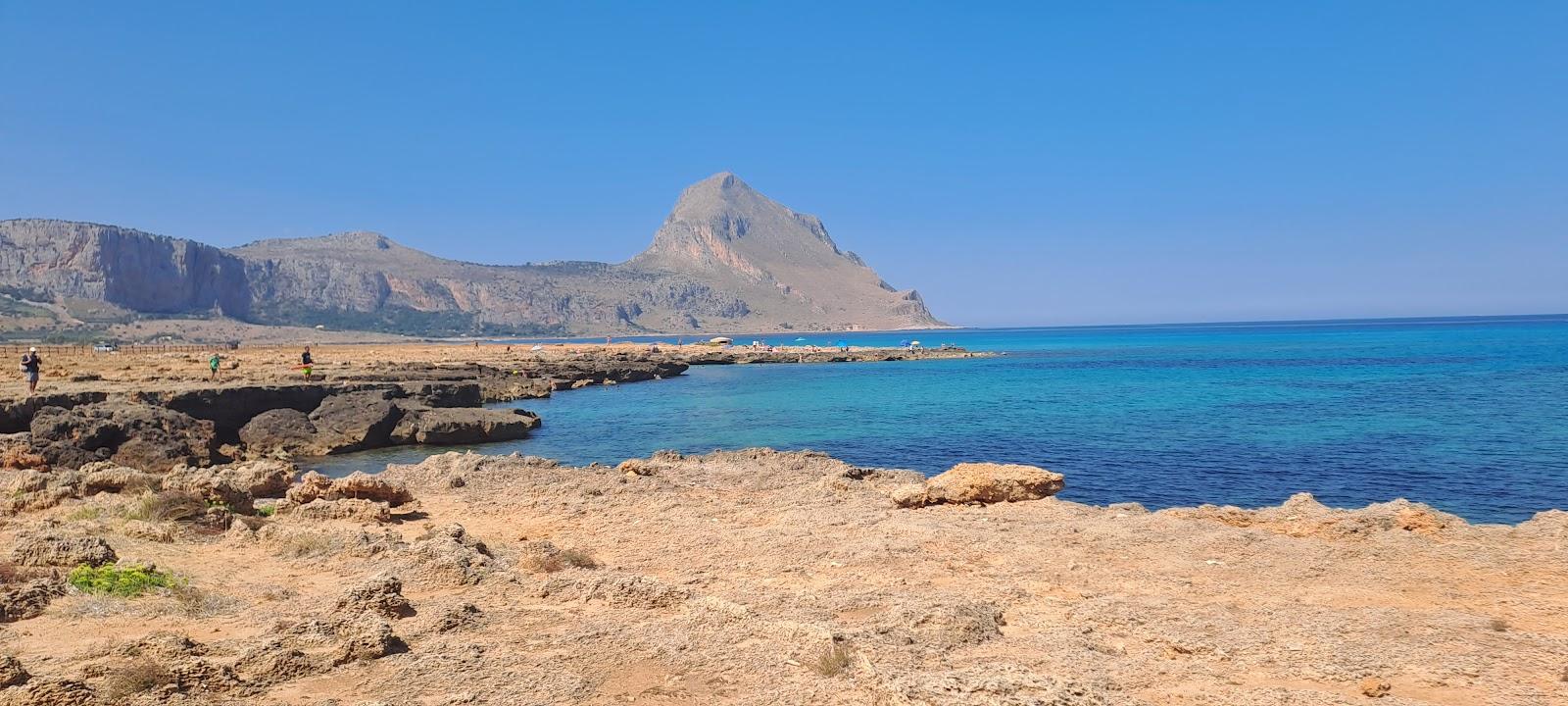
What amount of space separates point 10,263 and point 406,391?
676 ft

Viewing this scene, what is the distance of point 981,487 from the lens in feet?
48.2

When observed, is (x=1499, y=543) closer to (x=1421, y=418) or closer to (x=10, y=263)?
(x=1421, y=418)

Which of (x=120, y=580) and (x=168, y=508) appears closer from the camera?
(x=120, y=580)

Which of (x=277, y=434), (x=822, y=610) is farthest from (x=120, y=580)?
(x=277, y=434)

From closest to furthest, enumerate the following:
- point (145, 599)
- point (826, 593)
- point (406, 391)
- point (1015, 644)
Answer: point (1015, 644) → point (145, 599) → point (826, 593) → point (406, 391)

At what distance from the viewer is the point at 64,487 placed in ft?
45.8

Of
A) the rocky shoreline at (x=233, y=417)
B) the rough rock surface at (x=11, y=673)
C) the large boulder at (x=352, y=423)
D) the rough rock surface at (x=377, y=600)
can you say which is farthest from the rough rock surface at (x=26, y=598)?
the large boulder at (x=352, y=423)

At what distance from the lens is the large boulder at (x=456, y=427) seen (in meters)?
28.3

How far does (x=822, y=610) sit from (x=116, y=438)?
20472 mm

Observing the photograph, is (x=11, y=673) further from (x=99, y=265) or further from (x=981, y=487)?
(x=99, y=265)

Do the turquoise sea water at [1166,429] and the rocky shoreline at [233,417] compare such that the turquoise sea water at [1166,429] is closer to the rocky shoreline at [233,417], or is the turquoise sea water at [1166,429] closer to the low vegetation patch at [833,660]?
the rocky shoreline at [233,417]

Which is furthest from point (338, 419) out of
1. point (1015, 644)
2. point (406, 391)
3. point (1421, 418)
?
point (1421, 418)

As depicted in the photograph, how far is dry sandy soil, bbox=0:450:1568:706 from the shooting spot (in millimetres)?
6309

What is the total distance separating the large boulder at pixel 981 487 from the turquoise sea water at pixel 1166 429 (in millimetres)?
3606
